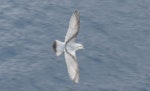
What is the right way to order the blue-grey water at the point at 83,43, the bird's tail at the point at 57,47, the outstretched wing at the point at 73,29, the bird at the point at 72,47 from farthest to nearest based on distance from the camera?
1. the blue-grey water at the point at 83,43
2. the outstretched wing at the point at 73,29
3. the bird at the point at 72,47
4. the bird's tail at the point at 57,47

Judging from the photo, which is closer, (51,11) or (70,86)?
(70,86)

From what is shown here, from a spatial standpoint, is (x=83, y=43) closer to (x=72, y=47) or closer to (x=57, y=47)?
(x=72, y=47)

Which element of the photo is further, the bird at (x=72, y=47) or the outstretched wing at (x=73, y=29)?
the outstretched wing at (x=73, y=29)

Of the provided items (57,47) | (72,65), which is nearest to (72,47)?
(57,47)

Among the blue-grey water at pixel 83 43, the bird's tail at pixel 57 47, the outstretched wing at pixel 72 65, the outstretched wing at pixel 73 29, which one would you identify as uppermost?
the outstretched wing at pixel 73 29

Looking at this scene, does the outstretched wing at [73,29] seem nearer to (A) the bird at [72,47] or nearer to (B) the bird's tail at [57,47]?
(A) the bird at [72,47]

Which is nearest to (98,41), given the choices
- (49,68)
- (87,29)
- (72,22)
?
(87,29)

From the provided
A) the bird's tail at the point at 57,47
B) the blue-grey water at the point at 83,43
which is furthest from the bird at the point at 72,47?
the blue-grey water at the point at 83,43

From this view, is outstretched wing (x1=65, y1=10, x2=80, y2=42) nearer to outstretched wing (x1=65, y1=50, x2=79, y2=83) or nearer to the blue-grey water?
outstretched wing (x1=65, y1=50, x2=79, y2=83)

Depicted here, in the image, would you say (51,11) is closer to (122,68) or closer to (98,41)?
(98,41)
